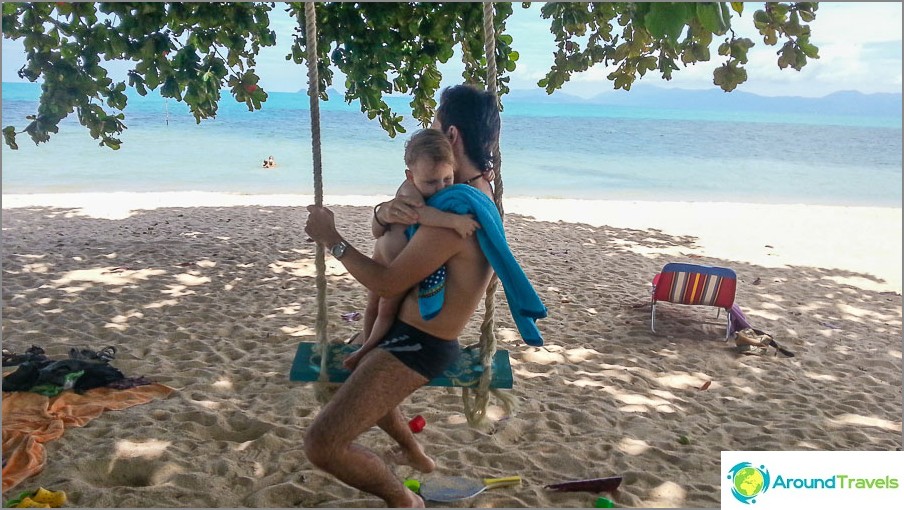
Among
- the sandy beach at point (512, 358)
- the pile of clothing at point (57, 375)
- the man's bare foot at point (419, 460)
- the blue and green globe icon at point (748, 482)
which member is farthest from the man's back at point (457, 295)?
the pile of clothing at point (57, 375)

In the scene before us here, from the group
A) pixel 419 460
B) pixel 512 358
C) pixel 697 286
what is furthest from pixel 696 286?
pixel 419 460

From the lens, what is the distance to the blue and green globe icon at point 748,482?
2.76 meters

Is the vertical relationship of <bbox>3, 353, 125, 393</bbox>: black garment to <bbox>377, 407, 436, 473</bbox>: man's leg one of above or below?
below

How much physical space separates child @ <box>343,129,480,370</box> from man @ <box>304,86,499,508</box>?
0.12 ft

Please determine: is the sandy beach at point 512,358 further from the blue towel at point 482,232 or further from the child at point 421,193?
Answer: the blue towel at point 482,232

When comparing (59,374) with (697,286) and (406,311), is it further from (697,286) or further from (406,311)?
(697,286)

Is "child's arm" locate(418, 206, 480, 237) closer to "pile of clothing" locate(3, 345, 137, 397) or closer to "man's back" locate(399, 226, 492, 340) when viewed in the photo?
"man's back" locate(399, 226, 492, 340)

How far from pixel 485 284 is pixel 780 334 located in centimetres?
483

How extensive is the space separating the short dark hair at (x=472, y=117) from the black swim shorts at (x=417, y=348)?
0.62 m

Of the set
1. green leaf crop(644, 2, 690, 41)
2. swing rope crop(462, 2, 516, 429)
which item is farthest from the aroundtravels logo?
green leaf crop(644, 2, 690, 41)

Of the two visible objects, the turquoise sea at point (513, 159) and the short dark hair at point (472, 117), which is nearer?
the short dark hair at point (472, 117)

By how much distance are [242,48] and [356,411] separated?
10.7ft

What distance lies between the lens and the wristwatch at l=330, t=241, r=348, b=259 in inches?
91.7

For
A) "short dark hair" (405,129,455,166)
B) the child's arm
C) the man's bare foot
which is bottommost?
the man's bare foot
